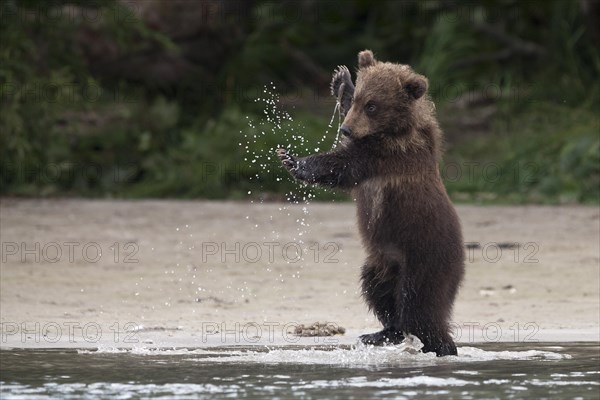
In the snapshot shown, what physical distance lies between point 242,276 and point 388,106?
10.1 ft

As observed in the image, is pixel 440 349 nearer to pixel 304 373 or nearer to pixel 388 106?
pixel 304 373

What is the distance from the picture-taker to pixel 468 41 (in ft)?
56.0

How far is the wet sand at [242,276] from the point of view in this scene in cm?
855

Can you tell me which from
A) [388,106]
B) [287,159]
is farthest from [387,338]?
[388,106]

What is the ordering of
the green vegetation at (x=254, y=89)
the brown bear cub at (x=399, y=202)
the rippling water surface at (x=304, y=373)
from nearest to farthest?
the rippling water surface at (x=304, y=373), the brown bear cub at (x=399, y=202), the green vegetation at (x=254, y=89)

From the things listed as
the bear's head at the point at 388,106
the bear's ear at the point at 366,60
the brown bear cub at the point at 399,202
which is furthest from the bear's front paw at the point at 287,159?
the bear's ear at the point at 366,60

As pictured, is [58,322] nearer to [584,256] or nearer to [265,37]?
[584,256]

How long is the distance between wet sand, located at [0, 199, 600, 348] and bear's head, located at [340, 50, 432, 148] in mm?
1504

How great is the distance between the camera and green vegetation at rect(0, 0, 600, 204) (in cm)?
1411

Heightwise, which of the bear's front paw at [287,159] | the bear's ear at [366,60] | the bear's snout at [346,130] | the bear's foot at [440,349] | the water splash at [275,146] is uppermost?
the water splash at [275,146]

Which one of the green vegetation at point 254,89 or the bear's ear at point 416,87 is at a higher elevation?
the green vegetation at point 254,89

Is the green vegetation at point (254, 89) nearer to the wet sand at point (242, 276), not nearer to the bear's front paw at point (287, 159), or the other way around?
the wet sand at point (242, 276)

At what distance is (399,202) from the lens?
23.6 feet

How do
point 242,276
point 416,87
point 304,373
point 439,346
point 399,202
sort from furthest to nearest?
point 242,276 < point 416,87 < point 439,346 < point 399,202 < point 304,373
